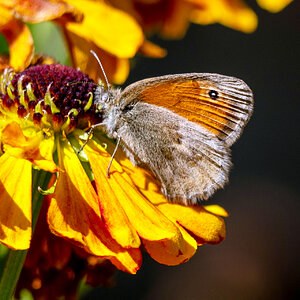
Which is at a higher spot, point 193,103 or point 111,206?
point 193,103

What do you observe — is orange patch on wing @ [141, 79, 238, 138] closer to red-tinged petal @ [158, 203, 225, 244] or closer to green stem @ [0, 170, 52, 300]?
red-tinged petal @ [158, 203, 225, 244]

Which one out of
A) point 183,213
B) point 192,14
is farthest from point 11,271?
point 192,14

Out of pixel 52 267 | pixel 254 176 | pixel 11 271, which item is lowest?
pixel 254 176

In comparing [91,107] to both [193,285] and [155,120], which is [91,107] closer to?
[155,120]

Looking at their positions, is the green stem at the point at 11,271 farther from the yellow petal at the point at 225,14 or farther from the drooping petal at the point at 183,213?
the yellow petal at the point at 225,14

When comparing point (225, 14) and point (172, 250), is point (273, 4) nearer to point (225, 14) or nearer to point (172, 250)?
point (225, 14)

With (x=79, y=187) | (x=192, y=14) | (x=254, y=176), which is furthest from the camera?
(x=254, y=176)

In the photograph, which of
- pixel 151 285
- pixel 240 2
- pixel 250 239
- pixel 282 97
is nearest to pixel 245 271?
pixel 250 239
